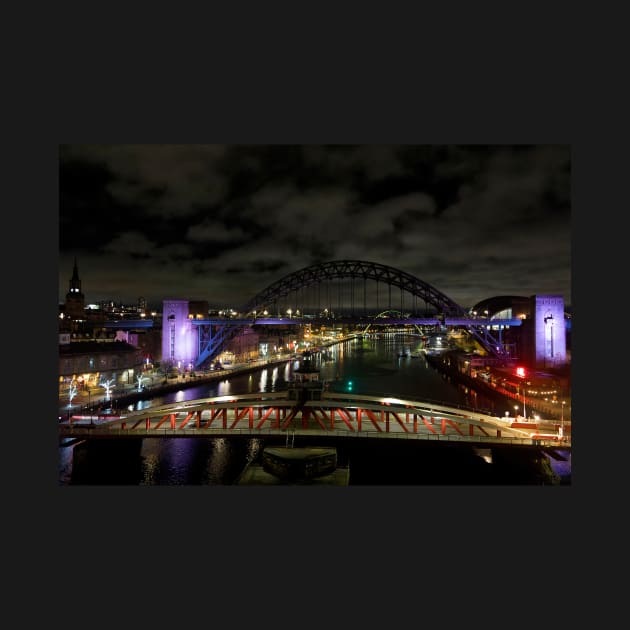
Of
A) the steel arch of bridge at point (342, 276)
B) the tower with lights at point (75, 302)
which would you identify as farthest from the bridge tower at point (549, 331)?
the tower with lights at point (75, 302)

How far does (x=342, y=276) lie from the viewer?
75.4 ft

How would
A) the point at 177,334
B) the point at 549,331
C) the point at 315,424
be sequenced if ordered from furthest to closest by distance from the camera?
the point at 177,334 < the point at 549,331 < the point at 315,424

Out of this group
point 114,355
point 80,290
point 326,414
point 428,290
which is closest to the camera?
point 326,414

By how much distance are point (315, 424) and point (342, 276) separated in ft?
50.3

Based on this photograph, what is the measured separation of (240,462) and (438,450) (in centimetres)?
435

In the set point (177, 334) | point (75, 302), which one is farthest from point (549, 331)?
point (75, 302)

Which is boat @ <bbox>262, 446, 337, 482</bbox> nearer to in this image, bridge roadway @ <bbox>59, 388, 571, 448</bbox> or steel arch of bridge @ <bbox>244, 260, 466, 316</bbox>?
bridge roadway @ <bbox>59, 388, 571, 448</bbox>

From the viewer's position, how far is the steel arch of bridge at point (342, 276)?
2048 cm

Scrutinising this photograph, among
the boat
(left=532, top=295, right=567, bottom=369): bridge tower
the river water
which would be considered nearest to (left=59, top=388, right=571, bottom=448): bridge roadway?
the river water

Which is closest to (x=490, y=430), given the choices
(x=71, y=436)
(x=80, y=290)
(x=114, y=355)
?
(x=71, y=436)

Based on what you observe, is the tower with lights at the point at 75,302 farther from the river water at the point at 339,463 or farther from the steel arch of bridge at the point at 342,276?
→ the river water at the point at 339,463

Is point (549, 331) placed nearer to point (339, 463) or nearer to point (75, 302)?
point (339, 463)

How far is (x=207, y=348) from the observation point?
67.5 feet

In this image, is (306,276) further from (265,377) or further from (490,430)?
(490,430)
